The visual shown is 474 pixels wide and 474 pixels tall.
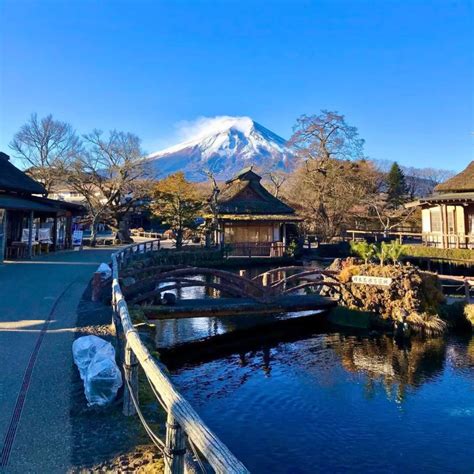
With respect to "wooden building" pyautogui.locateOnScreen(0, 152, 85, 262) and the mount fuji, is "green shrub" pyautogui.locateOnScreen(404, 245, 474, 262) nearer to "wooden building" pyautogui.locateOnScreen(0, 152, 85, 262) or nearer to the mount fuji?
"wooden building" pyautogui.locateOnScreen(0, 152, 85, 262)

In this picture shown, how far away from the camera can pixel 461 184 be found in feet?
80.1

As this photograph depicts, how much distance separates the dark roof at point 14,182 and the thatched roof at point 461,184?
24158 mm

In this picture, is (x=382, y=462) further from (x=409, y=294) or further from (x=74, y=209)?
(x=74, y=209)

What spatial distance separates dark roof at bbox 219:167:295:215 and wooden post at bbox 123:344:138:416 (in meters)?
25.1

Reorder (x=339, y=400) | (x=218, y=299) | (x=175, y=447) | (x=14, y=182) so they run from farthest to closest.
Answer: (x=14, y=182) < (x=218, y=299) < (x=339, y=400) < (x=175, y=447)

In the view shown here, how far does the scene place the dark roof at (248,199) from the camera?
2967 cm

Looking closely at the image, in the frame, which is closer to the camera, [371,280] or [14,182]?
[371,280]

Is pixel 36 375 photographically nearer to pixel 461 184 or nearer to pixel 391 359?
pixel 391 359

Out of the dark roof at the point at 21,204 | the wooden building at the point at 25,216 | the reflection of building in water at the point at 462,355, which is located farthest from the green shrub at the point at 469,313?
the dark roof at the point at 21,204

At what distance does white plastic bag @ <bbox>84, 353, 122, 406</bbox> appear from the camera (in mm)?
4406

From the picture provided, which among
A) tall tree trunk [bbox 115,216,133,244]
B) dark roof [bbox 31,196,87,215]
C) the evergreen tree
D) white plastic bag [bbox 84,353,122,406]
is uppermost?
the evergreen tree

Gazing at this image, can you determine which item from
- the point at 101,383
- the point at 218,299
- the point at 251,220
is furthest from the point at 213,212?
the point at 101,383

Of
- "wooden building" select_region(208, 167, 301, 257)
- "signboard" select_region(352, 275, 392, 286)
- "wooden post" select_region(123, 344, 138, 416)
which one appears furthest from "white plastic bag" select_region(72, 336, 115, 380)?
"wooden building" select_region(208, 167, 301, 257)

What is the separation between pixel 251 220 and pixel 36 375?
79.2ft
